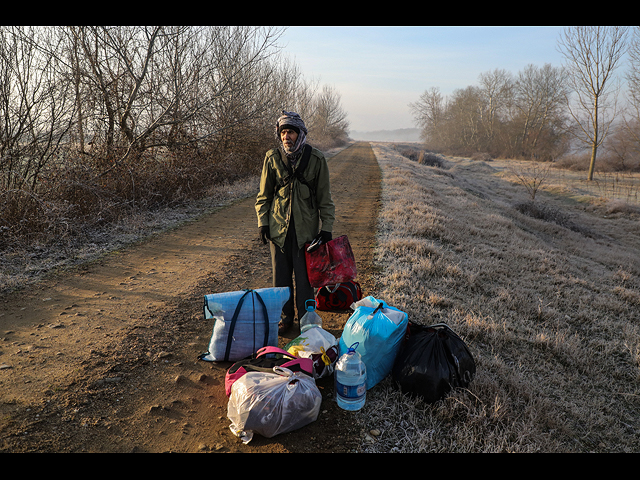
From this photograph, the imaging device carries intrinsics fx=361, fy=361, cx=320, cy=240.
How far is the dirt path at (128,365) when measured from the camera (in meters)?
2.44

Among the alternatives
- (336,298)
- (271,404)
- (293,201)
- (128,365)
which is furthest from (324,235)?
(128,365)

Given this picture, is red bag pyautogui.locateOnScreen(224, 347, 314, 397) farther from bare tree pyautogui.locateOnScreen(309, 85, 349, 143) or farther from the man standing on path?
bare tree pyautogui.locateOnScreen(309, 85, 349, 143)

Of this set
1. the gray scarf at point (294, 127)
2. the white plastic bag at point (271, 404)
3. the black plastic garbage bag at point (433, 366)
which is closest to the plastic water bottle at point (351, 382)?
the white plastic bag at point (271, 404)

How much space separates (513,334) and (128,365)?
398 cm

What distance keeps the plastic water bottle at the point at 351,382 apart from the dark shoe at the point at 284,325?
121 cm

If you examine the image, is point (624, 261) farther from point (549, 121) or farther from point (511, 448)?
point (549, 121)

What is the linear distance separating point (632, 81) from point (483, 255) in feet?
93.2

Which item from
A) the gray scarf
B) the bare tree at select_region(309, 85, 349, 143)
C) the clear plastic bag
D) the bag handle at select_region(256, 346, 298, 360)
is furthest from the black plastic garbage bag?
the bare tree at select_region(309, 85, 349, 143)

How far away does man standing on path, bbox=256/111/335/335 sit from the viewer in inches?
141

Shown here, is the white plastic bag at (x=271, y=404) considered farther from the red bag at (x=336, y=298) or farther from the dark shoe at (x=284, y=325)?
the red bag at (x=336, y=298)

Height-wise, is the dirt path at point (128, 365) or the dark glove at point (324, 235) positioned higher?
the dark glove at point (324, 235)

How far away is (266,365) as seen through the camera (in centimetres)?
291

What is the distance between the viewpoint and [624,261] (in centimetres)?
879

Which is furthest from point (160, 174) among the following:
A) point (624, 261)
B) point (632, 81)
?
point (632, 81)
